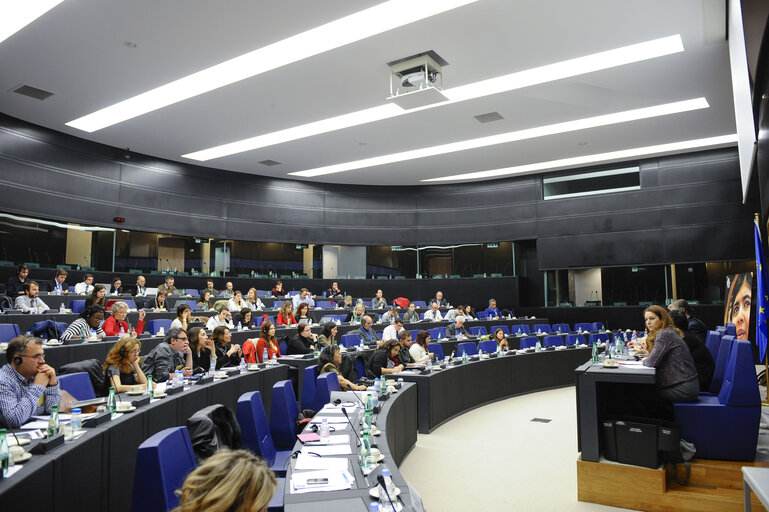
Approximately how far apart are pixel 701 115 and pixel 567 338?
526 centimetres

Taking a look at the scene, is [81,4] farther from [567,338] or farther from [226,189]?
[567,338]

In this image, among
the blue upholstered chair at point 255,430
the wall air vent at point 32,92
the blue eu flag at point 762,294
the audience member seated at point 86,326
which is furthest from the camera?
the wall air vent at point 32,92

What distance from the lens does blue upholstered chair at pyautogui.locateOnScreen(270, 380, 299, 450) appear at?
3680 mm

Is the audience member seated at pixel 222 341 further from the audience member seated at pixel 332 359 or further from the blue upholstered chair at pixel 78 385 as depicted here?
the blue upholstered chair at pixel 78 385

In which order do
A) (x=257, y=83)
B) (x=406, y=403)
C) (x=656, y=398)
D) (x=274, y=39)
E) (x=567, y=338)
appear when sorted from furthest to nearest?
(x=567, y=338)
(x=257, y=83)
(x=274, y=39)
(x=406, y=403)
(x=656, y=398)

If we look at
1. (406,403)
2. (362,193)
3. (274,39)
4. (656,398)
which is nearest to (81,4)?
(274,39)

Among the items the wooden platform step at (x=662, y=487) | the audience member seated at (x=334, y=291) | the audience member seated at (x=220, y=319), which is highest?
the audience member seated at (x=334, y=291)

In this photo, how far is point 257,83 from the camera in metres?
8.30

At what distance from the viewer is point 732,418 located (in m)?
3.88

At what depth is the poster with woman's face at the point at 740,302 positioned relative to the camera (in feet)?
25.9

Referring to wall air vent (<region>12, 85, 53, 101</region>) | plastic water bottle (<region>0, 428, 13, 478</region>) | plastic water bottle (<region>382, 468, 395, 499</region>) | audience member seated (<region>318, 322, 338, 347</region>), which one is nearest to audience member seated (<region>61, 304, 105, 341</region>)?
audience member seated (<region>318, 322, 338, 347</region>)

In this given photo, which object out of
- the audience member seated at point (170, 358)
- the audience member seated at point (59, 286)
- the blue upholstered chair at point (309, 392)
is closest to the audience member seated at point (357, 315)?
the audience member seated at point (170, 358)

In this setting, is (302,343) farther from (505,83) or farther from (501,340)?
(505,83)

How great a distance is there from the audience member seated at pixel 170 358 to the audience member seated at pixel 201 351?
0.09 m
